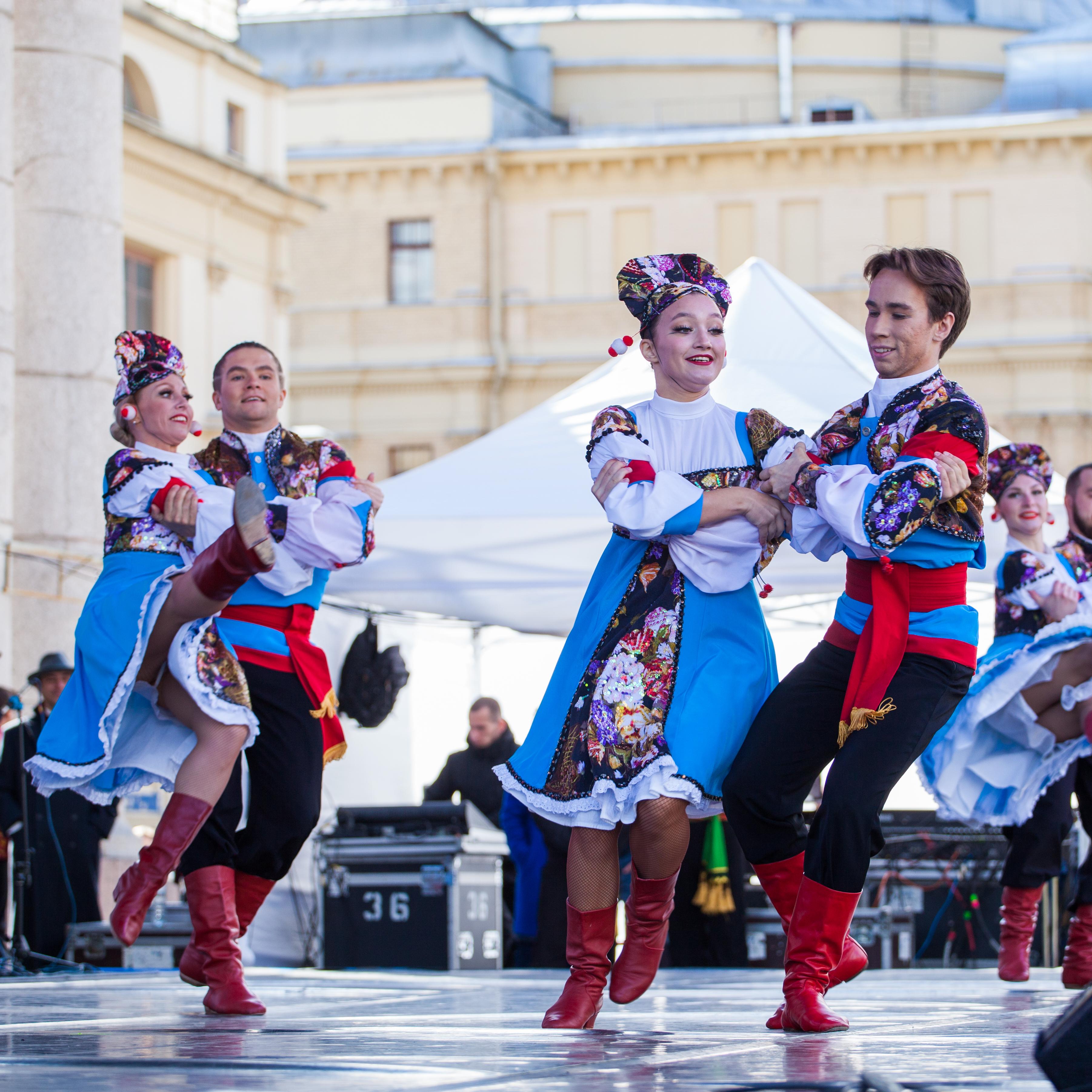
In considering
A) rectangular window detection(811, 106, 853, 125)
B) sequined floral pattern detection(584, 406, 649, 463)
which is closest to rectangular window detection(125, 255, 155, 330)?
rectangular window detection(811, 106, 853, 125)

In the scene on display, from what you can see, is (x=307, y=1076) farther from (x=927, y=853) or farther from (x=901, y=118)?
(x=901, y=118)

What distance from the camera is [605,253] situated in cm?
3011

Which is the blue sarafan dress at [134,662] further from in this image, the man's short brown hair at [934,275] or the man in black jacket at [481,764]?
the man in black jacket at [481,764]

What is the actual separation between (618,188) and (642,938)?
26660 millimetres

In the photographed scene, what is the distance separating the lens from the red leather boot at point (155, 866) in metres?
4.60

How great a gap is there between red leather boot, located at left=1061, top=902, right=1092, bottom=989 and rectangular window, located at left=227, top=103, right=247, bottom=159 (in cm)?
1729

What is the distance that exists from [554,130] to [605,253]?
2756 mm

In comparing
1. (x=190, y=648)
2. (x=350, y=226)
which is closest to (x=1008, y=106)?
(x=350, y=226)

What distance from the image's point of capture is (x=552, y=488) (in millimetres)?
9539

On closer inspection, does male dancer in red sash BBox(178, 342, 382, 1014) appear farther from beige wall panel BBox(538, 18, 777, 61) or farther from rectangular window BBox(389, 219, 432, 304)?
beige wall panel BBox(538, 18, 777, 61)

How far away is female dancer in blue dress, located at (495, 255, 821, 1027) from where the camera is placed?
4.03 metres

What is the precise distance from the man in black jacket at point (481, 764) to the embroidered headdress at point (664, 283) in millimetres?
6201

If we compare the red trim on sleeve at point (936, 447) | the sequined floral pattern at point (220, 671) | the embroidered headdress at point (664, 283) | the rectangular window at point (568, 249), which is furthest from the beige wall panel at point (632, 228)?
the red trim on sleeve at point (936, 447)

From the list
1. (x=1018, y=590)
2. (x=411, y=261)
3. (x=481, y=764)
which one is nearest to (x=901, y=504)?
(x=1018, y=590)
